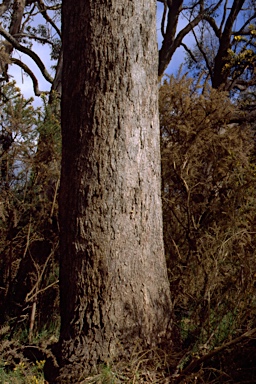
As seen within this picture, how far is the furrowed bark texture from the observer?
3453 millimetres

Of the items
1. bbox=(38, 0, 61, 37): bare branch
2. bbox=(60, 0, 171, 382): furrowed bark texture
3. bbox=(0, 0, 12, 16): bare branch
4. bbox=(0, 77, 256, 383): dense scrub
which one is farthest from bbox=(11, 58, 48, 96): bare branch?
bbox=(60, 0, 171, 382): furrowed bark texture

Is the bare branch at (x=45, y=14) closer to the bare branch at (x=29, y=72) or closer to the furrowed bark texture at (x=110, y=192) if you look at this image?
the bare branch at (x=29, y=72)

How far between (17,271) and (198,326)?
5.96 ft

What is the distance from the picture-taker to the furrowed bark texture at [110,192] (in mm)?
3453

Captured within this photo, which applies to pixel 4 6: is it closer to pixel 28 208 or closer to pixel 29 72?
pixel 29 72

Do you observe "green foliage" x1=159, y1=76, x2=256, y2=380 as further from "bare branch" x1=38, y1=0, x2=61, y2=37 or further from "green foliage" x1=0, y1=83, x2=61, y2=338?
"bare branch" x1=38, y1=0, x2=61, y2=37

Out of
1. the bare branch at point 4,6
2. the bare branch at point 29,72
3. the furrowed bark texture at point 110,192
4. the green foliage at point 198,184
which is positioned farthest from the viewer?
the bare branch at point 29,72

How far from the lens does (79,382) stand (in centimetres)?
330

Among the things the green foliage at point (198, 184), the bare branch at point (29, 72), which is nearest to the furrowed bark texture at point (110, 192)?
the green foliage at point (198, 184)

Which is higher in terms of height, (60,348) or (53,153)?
(53,153)

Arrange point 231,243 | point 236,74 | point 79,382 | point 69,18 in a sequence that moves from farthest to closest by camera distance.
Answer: point 236,74 → point 231,243 → point 69,18 → point 79,382

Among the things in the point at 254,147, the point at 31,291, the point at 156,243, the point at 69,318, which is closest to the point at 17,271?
the point at 31,291

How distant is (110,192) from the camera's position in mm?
3482

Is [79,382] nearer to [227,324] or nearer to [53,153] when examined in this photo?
[227,324]
